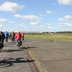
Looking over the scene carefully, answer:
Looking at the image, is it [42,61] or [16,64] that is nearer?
[16,64]

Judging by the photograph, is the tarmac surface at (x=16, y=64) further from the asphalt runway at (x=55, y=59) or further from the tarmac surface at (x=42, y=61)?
the asphalt runway at (x=55, y=59)

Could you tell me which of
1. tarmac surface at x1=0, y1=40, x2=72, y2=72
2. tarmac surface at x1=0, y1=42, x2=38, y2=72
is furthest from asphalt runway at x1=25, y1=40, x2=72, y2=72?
tarmac surface at x1=0, y1=42, x2=38, y2=72

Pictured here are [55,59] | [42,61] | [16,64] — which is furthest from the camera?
[55,59]

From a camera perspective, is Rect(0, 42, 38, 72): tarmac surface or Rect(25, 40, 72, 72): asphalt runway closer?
Rect(0, 42, 38, 72): tarmac surface

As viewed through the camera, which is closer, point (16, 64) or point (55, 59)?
point (16, 64)

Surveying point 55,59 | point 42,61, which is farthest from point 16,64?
point 55,59

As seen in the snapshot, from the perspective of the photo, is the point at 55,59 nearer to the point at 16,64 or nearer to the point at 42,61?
the point at 42,61

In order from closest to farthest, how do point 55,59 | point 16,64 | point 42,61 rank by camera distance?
point 16,64 → point 42,61 → point 55,59

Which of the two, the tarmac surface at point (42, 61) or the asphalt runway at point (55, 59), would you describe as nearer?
the tarmac surface at point (42, 61)

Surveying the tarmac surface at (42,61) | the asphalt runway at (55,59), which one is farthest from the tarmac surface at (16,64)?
the asphalt runway at (55,59)

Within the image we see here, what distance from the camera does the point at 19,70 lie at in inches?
561

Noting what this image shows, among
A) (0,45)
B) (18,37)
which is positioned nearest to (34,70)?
(0,45)

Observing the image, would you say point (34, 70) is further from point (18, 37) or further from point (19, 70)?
point (18, 37)

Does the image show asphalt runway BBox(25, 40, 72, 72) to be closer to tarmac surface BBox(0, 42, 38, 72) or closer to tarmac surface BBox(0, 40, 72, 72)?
tarmac surface BBox(0, 40, 72, 72)
